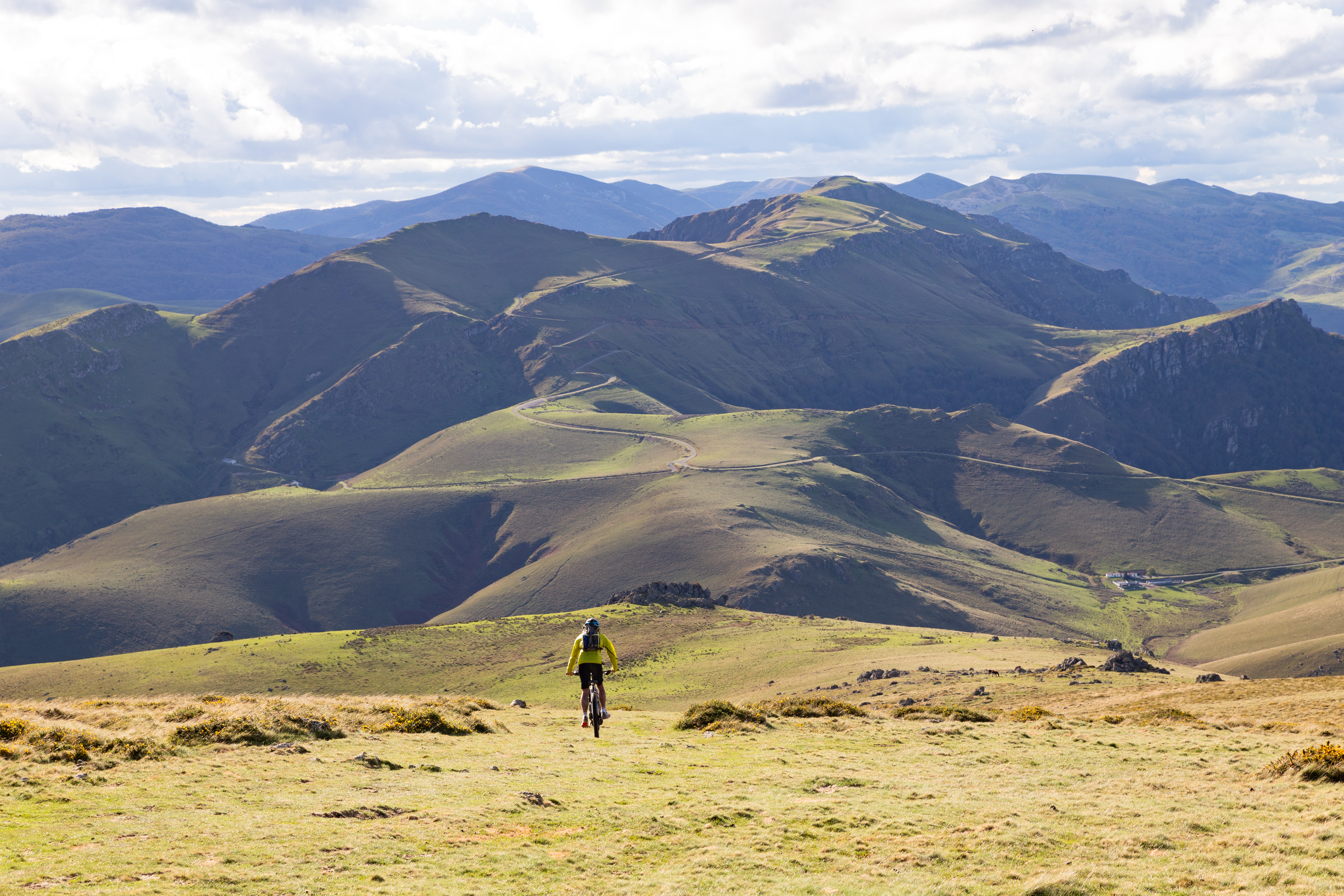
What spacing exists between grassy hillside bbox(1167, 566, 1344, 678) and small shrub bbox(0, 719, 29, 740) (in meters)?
135

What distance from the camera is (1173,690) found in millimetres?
64312

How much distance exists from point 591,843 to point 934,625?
18021 cm

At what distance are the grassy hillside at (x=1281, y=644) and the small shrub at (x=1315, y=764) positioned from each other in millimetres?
107961

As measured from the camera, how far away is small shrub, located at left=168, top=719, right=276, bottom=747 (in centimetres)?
3344

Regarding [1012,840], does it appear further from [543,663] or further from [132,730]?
[543,663]

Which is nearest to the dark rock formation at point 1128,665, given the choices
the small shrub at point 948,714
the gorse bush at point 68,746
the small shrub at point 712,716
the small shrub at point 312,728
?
the small shrub at point 948,714

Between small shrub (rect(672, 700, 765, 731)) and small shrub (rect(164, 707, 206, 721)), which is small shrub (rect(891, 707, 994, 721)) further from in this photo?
small shrub (rect(164, 707, 206, 721))

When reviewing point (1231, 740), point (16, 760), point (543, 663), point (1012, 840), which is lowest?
point (543, 663)

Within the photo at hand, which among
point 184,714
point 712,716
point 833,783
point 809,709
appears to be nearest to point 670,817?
point 833,783

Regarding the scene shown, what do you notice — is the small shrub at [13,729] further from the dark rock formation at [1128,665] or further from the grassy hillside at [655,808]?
the dark rock formation at [1128,665]

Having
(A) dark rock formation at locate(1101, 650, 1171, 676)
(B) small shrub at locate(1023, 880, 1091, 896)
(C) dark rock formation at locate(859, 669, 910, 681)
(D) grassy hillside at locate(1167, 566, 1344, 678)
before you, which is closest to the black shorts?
(B) small shrub at locate(1023, 880, 1091, 896)

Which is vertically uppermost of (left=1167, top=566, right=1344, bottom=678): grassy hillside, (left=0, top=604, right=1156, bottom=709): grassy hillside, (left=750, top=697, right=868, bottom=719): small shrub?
(left=750, top=697, right=868, bottom=719): small shrub

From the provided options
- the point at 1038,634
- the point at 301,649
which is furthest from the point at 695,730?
the point at 1038,634

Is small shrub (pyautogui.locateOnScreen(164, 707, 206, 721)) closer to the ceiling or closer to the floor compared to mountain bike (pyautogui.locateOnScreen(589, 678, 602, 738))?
closer to the ceiling
